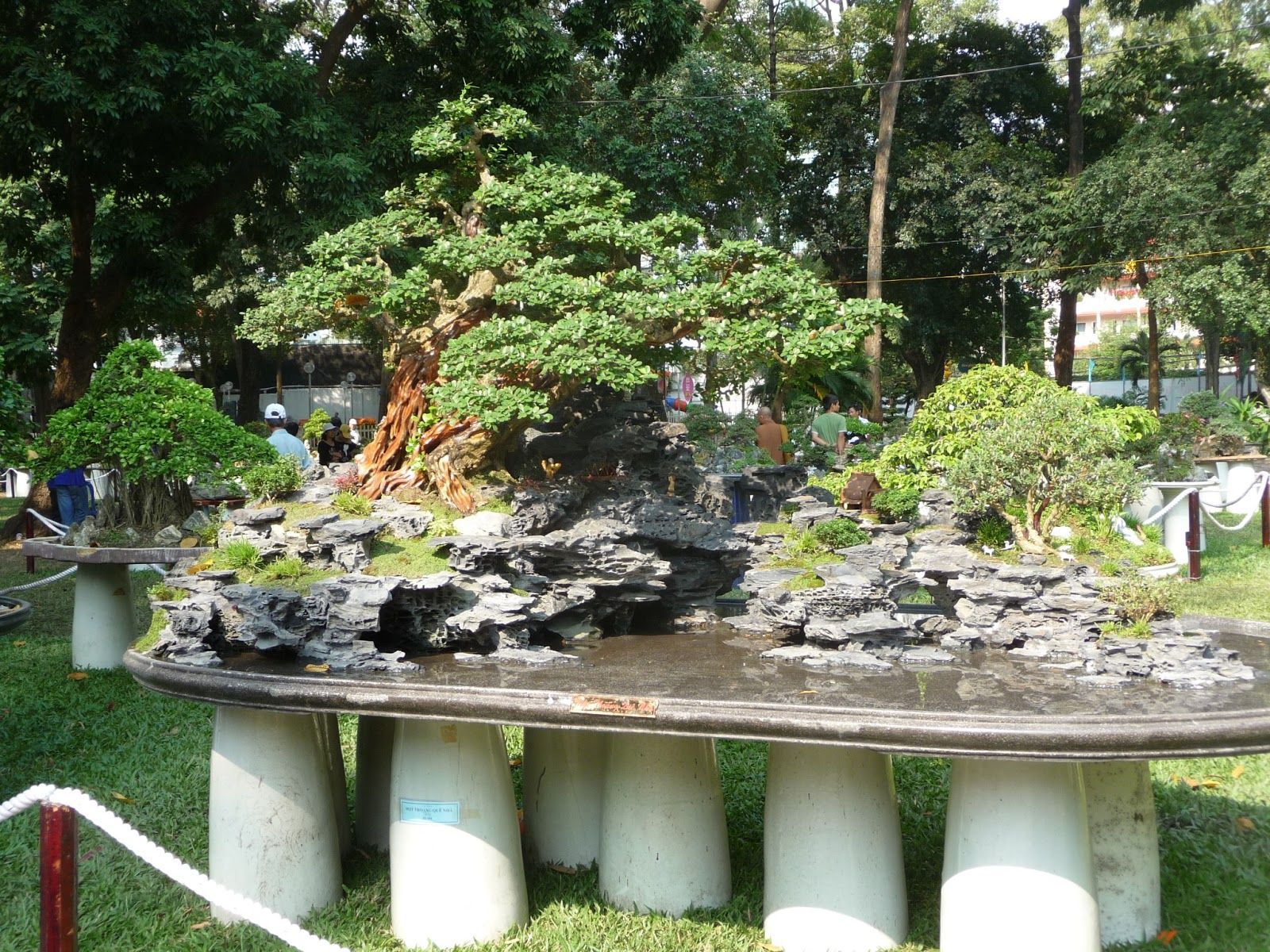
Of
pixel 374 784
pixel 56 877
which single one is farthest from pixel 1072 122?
pixel 56 877

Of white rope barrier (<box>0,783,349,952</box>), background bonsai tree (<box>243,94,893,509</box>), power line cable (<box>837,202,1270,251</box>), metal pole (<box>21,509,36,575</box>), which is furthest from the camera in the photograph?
power line cable (<box>837,202,1270,251</box>)

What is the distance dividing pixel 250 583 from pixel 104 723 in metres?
3.44

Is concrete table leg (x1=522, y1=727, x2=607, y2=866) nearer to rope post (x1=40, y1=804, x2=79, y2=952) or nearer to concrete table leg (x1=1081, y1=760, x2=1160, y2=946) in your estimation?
concrete table leg (x1=1081, y1=760, x2=1160, y2=946)

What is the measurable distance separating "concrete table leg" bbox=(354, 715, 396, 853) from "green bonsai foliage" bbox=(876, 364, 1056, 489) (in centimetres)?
354

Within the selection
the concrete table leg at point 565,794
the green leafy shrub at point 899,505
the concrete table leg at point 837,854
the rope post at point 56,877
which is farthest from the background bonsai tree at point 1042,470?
the rope post at point 56,877

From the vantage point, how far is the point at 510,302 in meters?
6.19

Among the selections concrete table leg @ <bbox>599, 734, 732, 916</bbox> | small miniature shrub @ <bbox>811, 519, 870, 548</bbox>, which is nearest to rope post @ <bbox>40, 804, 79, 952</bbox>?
concrete table leg @ <bbox>599, 734, 732, 916</bbox>

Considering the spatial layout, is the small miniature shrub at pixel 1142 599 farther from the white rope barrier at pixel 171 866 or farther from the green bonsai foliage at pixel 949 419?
the white rope barrier at pixel 171 866

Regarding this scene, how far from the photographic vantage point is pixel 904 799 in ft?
20.6

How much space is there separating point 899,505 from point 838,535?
821 mm

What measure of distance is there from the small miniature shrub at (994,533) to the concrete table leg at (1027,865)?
2.06 metres

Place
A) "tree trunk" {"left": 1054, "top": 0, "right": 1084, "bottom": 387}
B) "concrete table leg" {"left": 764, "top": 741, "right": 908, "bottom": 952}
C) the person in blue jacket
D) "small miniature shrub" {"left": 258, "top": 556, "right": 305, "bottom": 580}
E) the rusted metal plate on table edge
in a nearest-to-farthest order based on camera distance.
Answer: the rusted metal plate on table edge, "concrete table leg" {"left": 764, "top": 741, "right": 908, "bottom": 952}, "small miniature shrub" {"left": 258, "top": 556, "right": 305, "bottom": 580}, the person in blue jacket, "tree trunk" {"left": 1054, "top": 0, "right": 1084, "bottom": 387}

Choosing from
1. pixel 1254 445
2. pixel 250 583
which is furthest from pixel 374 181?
pixel 1254 445

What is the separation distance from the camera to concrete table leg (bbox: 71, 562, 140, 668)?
915cm
